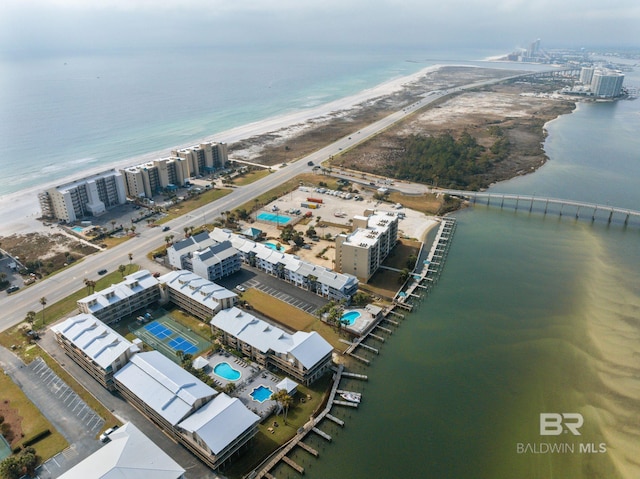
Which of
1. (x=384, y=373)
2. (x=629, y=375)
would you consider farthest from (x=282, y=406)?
(x=629, y=375)

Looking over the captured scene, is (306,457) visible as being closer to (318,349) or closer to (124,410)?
(318,349)

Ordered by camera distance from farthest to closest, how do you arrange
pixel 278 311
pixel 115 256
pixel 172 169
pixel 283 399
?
pixel 172 169 → pixel 115 256 → pixel 278 311 → pixel 283 399

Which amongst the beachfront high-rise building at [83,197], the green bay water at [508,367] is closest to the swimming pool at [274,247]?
the green bay water at [508,367]

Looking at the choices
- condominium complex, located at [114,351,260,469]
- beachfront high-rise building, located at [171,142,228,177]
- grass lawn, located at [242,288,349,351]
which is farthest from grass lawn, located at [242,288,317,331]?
beachfront high-rise building, located at [171,142,228,177]

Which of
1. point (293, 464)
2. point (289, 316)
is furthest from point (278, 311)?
point (293, 464)

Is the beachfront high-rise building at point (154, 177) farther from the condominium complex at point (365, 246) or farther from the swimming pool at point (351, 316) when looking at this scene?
the swimming pool at point (351, 316)

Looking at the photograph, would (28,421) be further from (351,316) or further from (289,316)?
(351,316)
